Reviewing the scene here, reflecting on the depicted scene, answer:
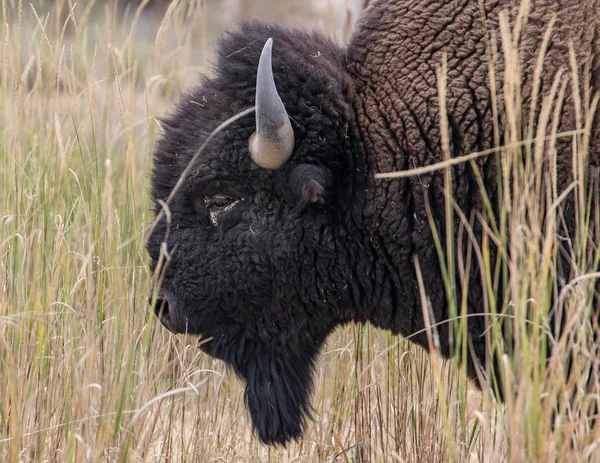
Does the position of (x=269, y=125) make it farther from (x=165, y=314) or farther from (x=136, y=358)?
(x=136, y=358)

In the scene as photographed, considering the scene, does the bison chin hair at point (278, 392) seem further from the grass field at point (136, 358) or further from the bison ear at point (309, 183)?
the bison ear at point (309, 183)

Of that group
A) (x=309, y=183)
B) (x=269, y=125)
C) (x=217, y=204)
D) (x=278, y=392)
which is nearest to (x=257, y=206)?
(x=217, y=204)

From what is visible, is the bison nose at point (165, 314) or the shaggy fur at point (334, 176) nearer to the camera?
the shaggy fur at point (334, 176)

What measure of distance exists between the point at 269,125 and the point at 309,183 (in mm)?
248

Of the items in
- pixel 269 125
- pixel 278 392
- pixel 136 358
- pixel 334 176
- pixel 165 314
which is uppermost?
pixel 269 125

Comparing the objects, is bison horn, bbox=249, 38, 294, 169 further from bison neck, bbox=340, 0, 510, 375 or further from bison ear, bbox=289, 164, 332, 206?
bison neck, bbox=340, 0, 510, 375

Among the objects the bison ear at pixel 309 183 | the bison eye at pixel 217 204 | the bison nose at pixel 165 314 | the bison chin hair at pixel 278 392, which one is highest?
the bison ear at pixel 309 183

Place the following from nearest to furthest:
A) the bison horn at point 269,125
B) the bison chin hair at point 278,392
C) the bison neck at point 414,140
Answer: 1. the bison horn at point 269,125
2. the bison neck at point 414,140
3. the bison chin hair at point 278,392

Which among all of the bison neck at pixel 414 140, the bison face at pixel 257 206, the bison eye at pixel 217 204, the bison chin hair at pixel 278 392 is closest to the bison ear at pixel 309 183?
the bison face at pixel 257 206

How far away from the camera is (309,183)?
2852mm

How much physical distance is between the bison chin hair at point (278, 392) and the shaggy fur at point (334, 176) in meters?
0.12

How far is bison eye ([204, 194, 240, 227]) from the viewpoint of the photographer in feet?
10.1

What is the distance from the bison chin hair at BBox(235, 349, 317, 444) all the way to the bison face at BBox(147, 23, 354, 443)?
0.04 m

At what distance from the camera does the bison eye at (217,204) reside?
308cm
